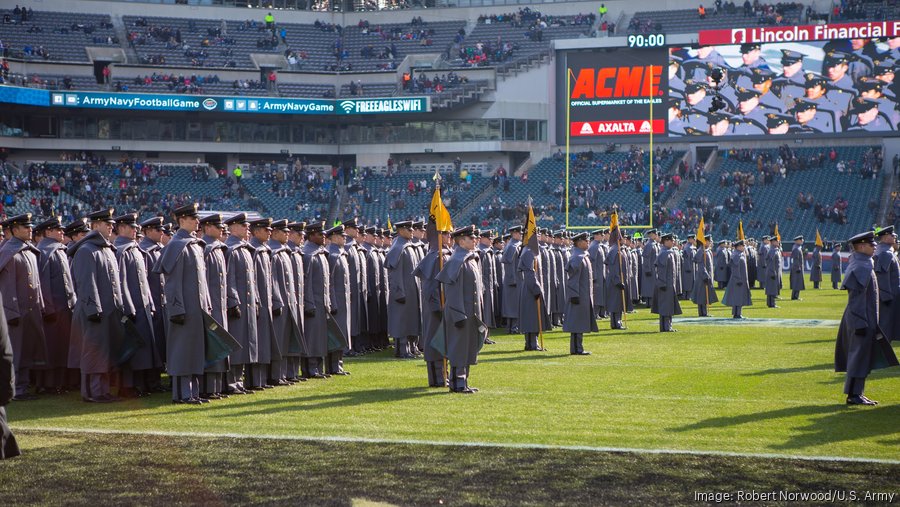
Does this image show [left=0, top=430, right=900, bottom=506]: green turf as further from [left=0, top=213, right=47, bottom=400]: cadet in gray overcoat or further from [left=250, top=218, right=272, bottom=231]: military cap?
[left=250, top=218, right=272, bottom=231]: military cap

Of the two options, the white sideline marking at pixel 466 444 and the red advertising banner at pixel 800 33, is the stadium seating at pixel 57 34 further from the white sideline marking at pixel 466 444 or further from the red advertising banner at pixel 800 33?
the white sideline marking at pixel 466 444

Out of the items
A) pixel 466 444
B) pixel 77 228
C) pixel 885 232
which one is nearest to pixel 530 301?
pixel 885 232

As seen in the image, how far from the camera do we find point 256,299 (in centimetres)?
1494

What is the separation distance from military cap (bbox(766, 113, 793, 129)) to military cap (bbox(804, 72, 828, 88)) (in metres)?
1.85

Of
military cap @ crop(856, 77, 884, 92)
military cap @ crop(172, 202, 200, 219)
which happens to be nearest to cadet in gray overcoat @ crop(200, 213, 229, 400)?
military cap @ crop(172, 202, 200, 219)

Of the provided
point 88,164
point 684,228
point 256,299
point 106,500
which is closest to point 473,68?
point 684,228

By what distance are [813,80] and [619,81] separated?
31.3 ft

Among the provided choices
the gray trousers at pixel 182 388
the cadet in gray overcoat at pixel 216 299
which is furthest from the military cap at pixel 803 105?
the gray trousers at pixel 182 388

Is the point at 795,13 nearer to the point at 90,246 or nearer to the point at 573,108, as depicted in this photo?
the point at 573,108

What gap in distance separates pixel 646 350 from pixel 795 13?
46426 mm

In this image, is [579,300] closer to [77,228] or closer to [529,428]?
[529,428]

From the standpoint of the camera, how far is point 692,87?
5672cm

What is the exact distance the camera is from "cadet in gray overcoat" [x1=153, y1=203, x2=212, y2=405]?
44.1 feet

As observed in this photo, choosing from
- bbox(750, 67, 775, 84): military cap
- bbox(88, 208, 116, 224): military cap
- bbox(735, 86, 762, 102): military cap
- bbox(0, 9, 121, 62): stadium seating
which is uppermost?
bbox(0, 9, 121, 62): stadium seating
